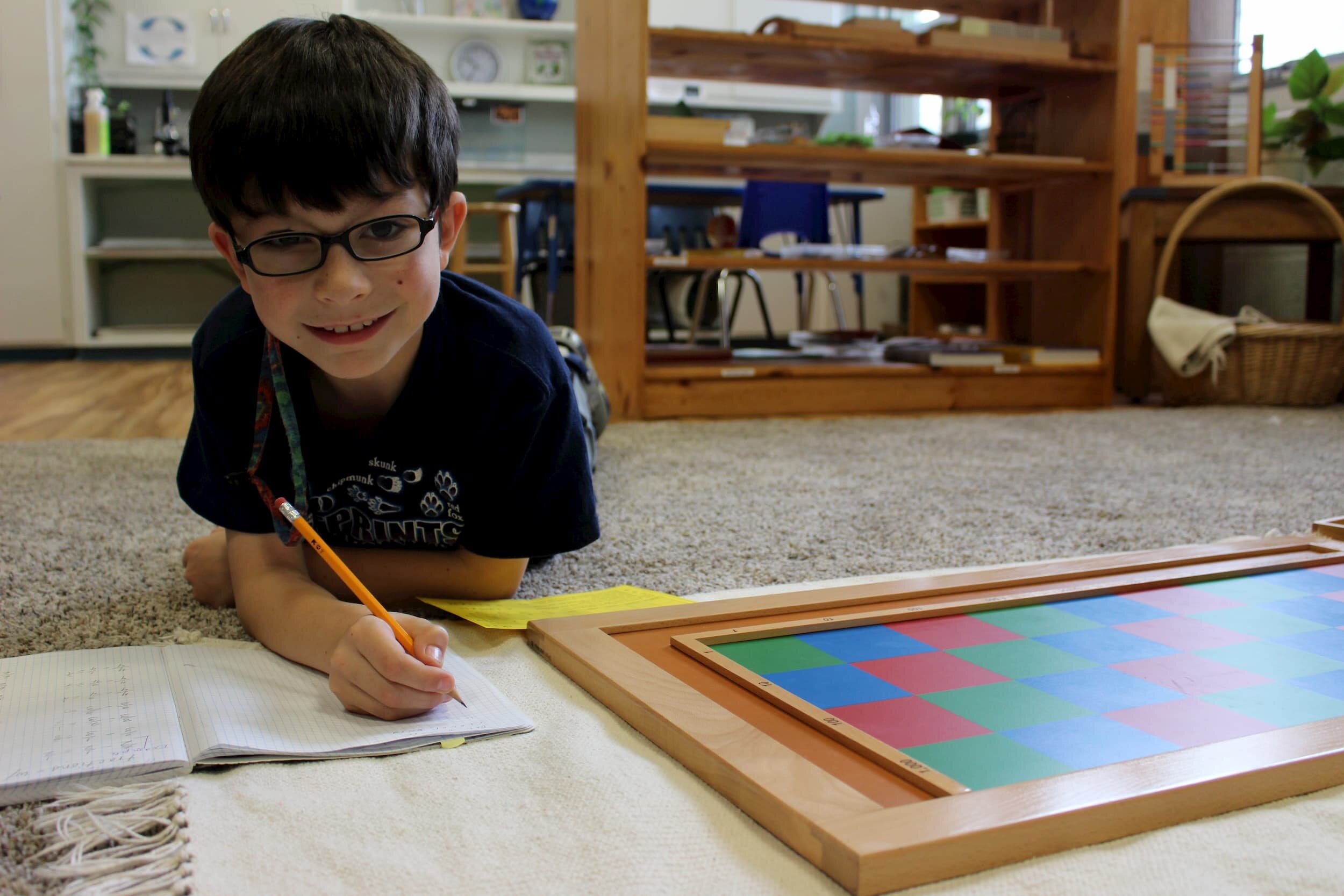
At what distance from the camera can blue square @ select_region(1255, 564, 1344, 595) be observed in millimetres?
914

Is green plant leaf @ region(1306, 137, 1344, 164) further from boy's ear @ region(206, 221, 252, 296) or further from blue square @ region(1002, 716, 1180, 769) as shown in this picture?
boy's ear @ region(206, 221, 252, 296)

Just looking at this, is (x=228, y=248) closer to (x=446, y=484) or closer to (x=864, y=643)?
(x=446, y=484)

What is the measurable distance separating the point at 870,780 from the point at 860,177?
2390 mm

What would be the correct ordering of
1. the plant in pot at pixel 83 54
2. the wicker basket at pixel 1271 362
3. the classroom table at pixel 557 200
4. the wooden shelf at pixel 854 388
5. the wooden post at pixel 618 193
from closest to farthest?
the wooden post at pixel 618 193, the wooden shelf at pixel 854 388, the wicker basket at pixel 1271 362, the classroom table at pixel 557 200, the plant in pot at pixel 83 54

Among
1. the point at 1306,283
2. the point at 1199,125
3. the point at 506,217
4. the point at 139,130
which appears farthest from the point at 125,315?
the point at 1306,283

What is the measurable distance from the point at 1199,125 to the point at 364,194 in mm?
2733

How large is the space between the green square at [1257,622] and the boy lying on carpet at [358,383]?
509mm

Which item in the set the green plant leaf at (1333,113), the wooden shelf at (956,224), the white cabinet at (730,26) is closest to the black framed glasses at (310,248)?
the green plant leaf at (1333,113)

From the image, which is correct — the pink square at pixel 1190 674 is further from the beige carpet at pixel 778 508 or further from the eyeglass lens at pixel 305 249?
the eyeglass lens at pixel 305 249

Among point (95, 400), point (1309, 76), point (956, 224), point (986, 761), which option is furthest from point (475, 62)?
point (986, 761)

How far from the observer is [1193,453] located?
1865 millimetres

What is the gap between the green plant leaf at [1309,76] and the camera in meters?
2.78

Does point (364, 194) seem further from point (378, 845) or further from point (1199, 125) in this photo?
point (1199, 125)

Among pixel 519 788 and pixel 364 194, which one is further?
pixel 364 194
